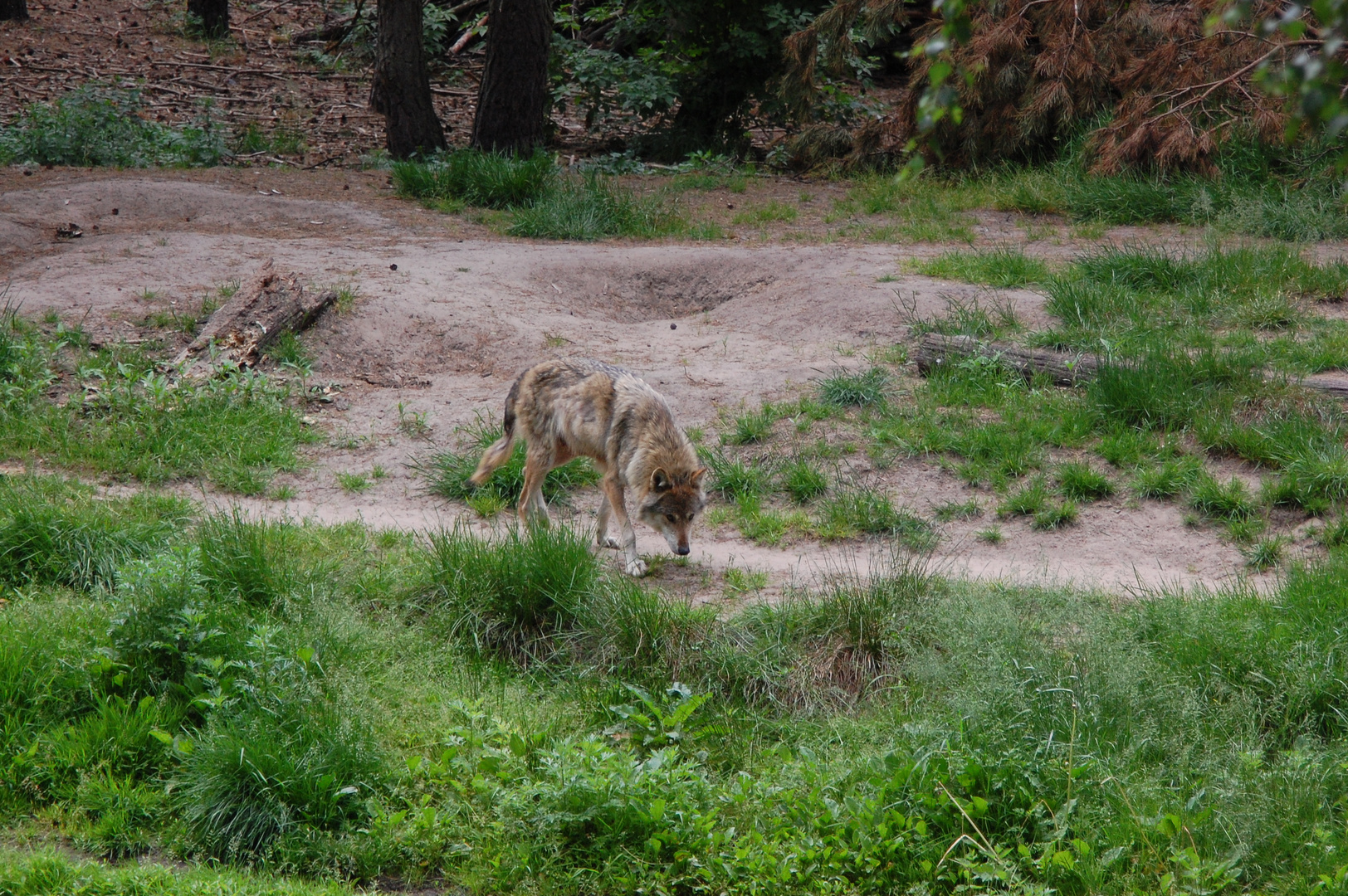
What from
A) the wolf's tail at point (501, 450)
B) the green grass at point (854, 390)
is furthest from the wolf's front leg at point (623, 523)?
the green grass at point (854, 390)

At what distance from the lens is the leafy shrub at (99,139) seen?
14.7m

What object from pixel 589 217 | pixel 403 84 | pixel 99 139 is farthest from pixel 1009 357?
pixel 99 139

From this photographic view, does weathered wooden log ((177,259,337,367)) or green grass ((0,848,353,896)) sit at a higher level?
weathered wooden log ((177,259,337,367))

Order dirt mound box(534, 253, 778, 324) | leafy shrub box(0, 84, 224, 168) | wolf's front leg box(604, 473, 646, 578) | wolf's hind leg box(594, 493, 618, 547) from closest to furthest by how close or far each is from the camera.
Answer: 1. wolf's front leg box(604, 473, 646, 578)
2. wolf's hind leg box(594, 493, 618, 547)
3. dirt mound box(534, 253, 778, 324)
4. leafy shrub box(0, 84, 224, 168)

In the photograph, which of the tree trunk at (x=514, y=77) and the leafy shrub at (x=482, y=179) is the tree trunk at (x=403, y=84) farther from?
the leafy shrub at (x=482, y=179)

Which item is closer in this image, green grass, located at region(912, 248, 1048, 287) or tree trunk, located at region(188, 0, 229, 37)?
green grass, located at region(912, 248, 1048, 287)

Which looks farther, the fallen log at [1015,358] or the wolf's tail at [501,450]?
the fallen log at [1015,358]

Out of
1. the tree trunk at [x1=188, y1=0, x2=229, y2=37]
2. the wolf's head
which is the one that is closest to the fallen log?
the wolf's head

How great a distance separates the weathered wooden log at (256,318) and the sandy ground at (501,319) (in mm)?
301

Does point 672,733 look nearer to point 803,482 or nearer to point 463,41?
point 803,482

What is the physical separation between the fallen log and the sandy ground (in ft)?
1.90

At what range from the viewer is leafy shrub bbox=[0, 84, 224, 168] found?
1470 centimetres

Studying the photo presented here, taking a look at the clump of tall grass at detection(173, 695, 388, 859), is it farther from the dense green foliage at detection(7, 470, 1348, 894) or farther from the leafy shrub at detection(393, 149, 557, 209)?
the leafy shrub at detection(393, 149, 557, 209)

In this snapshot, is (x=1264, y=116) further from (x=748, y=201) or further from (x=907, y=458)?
(x=907, y=458)
